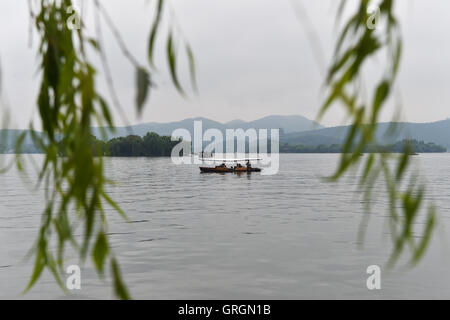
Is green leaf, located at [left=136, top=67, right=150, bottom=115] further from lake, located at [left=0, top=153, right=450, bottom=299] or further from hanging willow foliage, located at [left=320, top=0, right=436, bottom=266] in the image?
lake, located at [left=0, top=153, right=450, bottom=299]

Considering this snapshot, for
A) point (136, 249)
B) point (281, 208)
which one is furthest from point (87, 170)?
point (281, 208)

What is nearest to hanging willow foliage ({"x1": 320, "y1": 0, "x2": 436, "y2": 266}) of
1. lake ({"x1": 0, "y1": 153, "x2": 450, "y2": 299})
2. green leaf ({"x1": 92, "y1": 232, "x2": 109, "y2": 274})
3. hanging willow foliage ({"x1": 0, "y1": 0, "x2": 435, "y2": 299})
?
hanging willow foliage ({"x1": 0, "y1": 0, "x2": 435, "y2": 299})

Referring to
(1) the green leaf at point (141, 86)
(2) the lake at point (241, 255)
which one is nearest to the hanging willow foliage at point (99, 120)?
(1) the green leaf at point (141, 86)

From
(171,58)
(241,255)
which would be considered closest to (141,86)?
(171,58)

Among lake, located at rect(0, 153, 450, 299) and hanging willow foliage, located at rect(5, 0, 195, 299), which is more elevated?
hanging willow foliage, located at rect(5, 0, 195, 299)

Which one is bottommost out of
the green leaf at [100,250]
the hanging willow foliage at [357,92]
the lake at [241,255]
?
the lake at [241,255]

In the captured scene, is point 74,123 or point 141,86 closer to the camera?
point 141,86

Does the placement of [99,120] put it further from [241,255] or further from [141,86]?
[241,255]

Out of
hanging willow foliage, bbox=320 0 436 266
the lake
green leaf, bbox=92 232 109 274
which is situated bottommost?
the lake

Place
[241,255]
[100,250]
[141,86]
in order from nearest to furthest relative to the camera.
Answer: [141,86]
[100,250]
[241,255]

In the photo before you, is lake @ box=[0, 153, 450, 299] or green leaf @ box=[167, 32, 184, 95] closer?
green leaf @ box=[167, 32, 184, 95]

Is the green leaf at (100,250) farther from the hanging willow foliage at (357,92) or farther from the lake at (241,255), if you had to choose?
the lake at (241,255)

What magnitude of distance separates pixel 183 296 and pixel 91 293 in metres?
3.16

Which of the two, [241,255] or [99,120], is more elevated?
[99,120]
